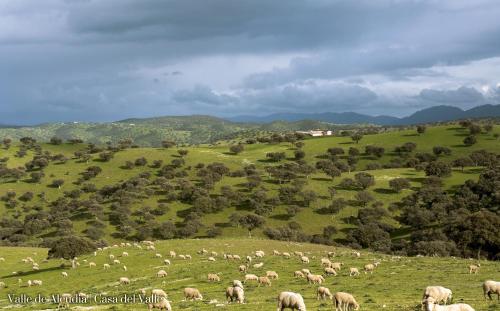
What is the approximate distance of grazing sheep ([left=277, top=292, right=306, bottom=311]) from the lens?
29.0 m

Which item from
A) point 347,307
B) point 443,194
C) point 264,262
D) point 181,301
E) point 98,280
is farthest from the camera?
point 443,194

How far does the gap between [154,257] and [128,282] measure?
743 inches

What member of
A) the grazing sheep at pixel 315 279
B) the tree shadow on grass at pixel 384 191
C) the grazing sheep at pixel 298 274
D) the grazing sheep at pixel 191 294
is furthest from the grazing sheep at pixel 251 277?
the tree shadow on grass at pixel 384 191

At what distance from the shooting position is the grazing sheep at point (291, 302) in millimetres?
28953

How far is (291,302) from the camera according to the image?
2912 centimetres

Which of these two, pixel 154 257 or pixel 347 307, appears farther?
pixel 154 257

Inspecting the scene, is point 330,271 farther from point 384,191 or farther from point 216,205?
point 384,191

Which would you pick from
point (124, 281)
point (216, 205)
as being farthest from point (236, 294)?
point (216, 205)

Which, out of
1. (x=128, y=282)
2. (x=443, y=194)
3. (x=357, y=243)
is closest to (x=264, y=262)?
(x=128, y=282)

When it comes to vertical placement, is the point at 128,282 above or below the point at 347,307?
below

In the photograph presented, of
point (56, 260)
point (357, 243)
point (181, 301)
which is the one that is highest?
point (181, 301)

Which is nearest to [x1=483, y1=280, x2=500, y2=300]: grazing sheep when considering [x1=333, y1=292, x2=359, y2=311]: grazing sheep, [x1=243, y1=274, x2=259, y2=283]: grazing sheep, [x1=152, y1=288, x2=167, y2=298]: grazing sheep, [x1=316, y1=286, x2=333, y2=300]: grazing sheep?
[x1=333, y1=292, x2=359, y2=311]: grazing sheep

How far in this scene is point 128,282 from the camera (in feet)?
178

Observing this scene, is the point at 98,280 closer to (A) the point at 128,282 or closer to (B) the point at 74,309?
(A) the point at 128,282
